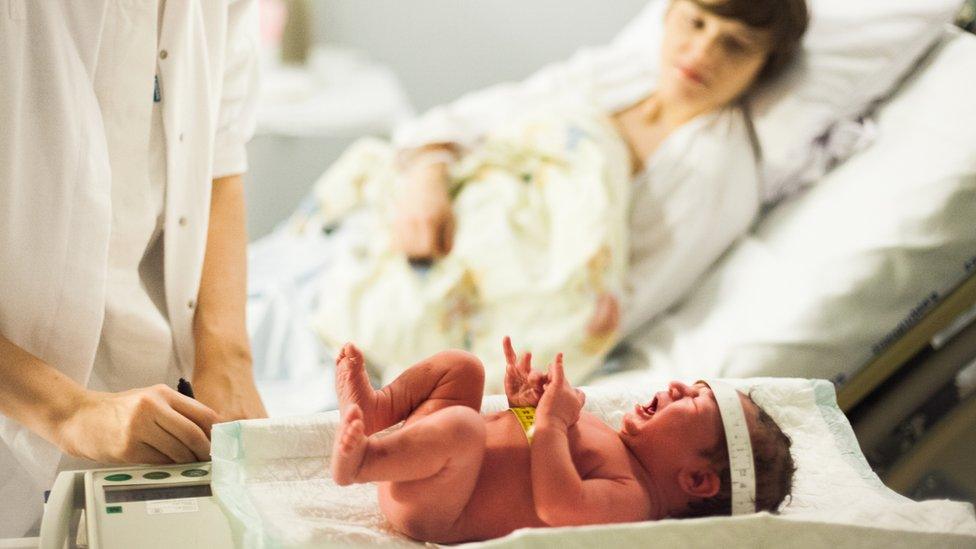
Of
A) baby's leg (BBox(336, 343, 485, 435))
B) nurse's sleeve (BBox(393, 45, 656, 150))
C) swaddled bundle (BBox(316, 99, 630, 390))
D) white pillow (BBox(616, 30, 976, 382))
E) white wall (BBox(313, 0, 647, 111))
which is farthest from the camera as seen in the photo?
white wall (BBox(313, 0, 647, 111))

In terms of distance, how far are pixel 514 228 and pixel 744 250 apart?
411 millimetres

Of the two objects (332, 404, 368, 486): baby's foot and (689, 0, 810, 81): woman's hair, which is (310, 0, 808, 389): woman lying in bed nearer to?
(689, 0, 810, 81): woman's hair

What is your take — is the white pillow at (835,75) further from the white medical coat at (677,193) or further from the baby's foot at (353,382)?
the baby's foot at (353,382)

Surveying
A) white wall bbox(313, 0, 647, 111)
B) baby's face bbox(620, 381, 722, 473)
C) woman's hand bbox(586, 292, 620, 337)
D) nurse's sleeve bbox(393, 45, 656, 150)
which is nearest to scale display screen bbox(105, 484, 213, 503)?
baby's face bbox(620, 381, 722, 473)

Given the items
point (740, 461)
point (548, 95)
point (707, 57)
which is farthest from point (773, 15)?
point (740, 461)

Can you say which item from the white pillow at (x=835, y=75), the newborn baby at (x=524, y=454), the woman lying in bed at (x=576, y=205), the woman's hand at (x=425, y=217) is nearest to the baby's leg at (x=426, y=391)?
the newborn baby at (x=524, y=454)

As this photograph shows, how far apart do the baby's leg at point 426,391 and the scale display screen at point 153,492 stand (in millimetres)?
186

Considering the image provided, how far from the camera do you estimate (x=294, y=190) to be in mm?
2830

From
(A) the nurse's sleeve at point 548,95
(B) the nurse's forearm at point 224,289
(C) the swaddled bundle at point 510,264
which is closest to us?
(B) the nurse's forearm at point 224,289

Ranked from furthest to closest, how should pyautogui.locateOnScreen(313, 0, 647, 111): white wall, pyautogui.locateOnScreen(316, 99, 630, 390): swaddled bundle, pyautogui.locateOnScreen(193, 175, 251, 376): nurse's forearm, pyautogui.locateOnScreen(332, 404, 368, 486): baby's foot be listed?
pyautogui.locateOnScreen(313, 0, 647, 111): white wall
pyautogui.locateOnScreen(316, 99, 630, 390): swaddled bundle
pyautogui.locateOnScreen(193, 175, 251, 376): nurse's forearm
pyautogui.locateOnScreen(332, 404, 368, 486): baby's foot

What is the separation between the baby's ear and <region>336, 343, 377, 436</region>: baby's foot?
11.8 inches

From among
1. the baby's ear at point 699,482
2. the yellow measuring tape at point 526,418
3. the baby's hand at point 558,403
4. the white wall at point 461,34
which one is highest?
the white wall at point 461,34

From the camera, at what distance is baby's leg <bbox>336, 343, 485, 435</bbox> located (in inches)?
36.9

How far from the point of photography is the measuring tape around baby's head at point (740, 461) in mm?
956
